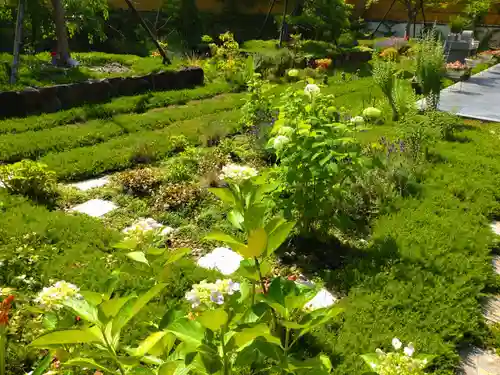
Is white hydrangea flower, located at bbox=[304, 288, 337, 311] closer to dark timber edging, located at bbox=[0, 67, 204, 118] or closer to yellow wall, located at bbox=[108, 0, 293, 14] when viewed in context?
dark timber edging, located at bbox=[0, 67, 204, 118]

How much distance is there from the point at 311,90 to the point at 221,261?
166 cm

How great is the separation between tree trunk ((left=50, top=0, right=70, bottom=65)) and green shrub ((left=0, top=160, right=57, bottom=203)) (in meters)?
6.63

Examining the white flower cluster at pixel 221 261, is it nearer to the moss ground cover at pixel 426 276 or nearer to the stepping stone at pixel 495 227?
the moss ground cover at pixel 426 276

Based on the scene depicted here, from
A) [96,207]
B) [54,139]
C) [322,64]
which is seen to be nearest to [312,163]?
[96,207]

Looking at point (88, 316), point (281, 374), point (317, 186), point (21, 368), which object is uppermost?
point (88, 316)

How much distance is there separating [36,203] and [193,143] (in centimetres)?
257

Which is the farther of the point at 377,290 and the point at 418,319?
the point at 377,290

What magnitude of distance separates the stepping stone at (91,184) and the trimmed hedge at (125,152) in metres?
0.16

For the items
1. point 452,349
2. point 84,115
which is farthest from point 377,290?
point 84,115

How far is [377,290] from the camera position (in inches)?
129

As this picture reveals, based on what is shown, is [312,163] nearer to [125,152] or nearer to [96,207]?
[96,207]

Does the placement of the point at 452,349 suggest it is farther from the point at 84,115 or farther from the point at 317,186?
the point at 84,115

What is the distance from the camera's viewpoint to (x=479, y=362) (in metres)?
2.70

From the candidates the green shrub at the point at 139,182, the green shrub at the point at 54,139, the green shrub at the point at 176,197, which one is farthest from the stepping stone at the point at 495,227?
the green shrub at the point at 54,139
